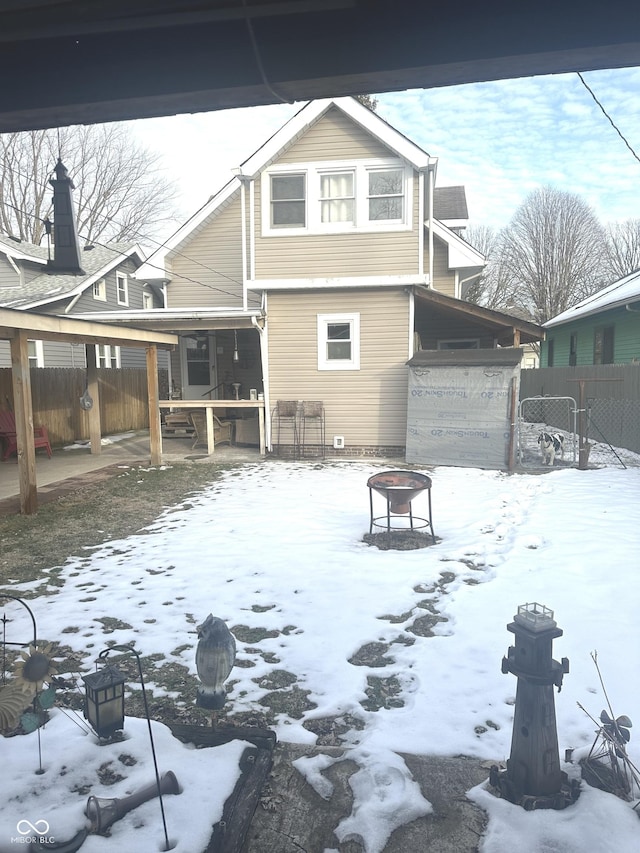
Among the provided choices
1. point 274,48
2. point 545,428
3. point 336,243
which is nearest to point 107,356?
point 336,243

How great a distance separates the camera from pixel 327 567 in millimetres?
5375

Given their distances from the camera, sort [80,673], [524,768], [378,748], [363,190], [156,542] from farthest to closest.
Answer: [363,190], [156,542], [80,673], [378,748], [524,768]

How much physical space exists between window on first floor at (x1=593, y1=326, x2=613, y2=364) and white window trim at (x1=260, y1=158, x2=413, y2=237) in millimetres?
8497

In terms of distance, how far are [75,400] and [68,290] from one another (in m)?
5.11

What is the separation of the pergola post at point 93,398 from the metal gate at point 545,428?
9116mm

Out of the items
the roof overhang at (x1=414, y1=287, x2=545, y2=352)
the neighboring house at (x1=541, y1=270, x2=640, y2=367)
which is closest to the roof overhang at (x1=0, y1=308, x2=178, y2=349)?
the roof overhang at (x1=414, y1=287, x2=545, y2=352)

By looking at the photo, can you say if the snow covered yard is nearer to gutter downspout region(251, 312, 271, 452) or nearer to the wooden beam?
the wooden beam

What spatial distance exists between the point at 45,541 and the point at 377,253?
8090 mm

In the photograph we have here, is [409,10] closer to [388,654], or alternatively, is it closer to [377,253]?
[388,654]

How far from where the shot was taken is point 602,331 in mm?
16875

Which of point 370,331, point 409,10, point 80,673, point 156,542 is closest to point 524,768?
point 80,673

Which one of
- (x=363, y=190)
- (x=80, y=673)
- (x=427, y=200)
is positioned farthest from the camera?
(x=427, y=200)

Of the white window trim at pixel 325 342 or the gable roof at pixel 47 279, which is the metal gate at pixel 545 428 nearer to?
the white window trim at pixel 325 342

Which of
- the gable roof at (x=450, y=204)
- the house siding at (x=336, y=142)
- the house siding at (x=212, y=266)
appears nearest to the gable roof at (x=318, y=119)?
the house siding at (x=336, y=142)
